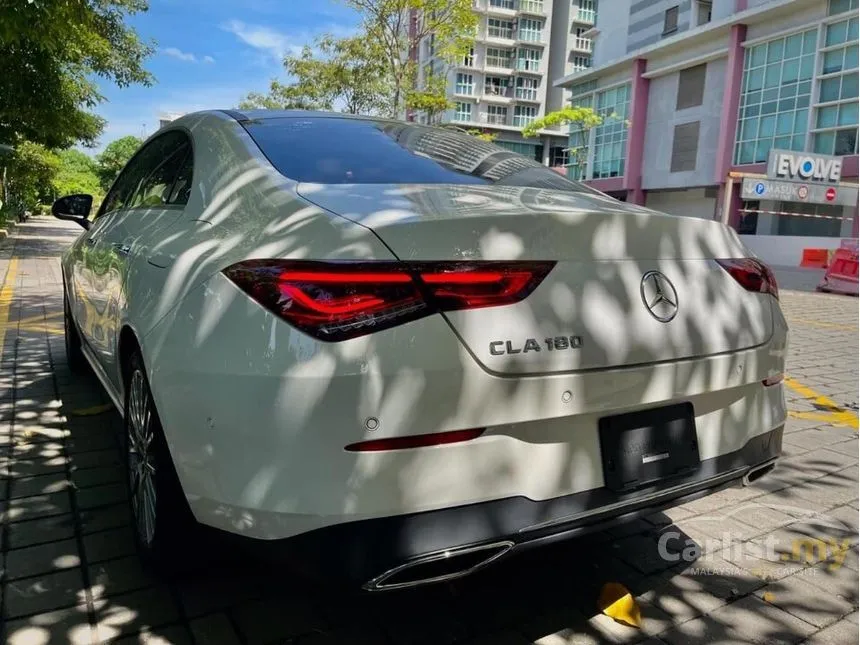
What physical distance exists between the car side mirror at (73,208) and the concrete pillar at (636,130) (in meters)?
40.2

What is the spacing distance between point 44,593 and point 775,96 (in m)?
37.2

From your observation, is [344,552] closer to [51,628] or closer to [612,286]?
[612,286]

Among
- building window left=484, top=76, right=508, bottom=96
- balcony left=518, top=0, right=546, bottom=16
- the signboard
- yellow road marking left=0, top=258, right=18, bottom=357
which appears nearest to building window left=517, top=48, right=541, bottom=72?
building window left=484, top=76, right=508, bottom=96

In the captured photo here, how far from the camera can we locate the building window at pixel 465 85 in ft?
195

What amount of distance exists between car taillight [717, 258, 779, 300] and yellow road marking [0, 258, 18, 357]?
5.72 metres

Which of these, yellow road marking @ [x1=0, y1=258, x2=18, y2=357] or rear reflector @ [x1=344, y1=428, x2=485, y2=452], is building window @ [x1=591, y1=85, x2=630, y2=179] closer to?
yellow road marking @ [x1=0, y1=258, x2=18, y2=357]

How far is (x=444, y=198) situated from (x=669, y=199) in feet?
143

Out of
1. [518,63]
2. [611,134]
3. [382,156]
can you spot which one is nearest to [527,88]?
[518,63]

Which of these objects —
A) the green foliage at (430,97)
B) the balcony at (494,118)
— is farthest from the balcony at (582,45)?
the green foliage at (430,97)

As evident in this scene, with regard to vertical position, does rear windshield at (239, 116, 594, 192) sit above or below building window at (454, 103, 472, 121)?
below

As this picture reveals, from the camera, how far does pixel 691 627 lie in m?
2.25

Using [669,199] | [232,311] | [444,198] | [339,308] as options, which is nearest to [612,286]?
[444,198]

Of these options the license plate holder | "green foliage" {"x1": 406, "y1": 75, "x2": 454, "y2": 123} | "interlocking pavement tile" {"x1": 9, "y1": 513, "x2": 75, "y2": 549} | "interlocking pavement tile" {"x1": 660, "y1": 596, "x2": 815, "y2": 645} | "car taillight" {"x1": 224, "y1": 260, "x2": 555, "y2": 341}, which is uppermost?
"green foliage" {"x1": 406, "y1": 75, "x2": 454, "y2": 123}

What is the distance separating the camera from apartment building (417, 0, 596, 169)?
194 feet
